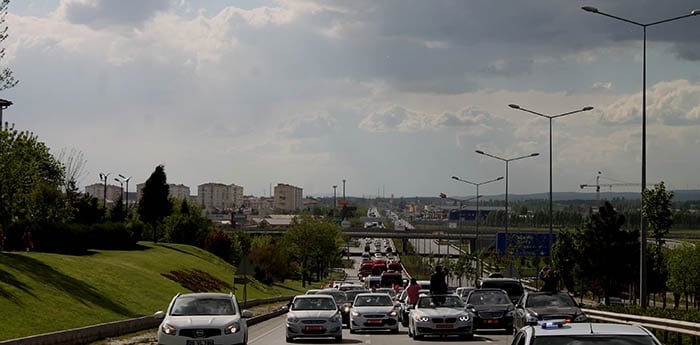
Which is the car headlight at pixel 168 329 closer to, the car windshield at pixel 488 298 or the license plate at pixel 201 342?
the license plate at pixel 201 342

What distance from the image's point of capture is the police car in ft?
31.4

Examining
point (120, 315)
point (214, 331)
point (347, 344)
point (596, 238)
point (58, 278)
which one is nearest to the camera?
point (214, 331)

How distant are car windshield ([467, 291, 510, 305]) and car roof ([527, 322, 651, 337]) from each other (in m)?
22.9

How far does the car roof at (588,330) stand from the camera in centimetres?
968

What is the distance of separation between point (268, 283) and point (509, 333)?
6261 cm

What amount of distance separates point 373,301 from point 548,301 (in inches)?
333

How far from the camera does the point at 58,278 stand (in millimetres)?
42250

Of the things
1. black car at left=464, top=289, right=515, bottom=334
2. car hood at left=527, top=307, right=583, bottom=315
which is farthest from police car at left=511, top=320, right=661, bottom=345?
black car at left=464, top=289, right=515, bottom=334

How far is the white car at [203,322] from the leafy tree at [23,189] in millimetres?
30762

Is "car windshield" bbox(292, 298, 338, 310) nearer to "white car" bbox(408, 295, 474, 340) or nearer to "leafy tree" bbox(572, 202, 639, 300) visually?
"white car" bbox(408, 295, 474, 340)

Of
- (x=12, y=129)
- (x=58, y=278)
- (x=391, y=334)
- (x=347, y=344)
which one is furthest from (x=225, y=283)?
(x=347, y=344)

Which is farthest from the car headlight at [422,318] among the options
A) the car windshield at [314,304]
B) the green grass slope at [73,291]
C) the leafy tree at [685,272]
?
the leafy tree at [685,272]

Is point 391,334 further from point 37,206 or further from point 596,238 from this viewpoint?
point 596,238

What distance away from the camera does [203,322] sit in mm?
22531
